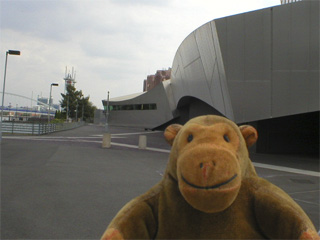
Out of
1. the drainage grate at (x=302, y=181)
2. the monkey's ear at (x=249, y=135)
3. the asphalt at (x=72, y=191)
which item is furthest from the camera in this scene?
the drainage grate at (x=302, y=181)

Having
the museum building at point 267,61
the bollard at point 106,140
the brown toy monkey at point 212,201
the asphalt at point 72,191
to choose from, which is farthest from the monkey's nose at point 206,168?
the bollard at point 106,140

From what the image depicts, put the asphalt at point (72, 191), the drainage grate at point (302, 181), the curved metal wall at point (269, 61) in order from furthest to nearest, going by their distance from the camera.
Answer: the curved metal wall at point (269, 61), the drainage grate at point (302, 181), the asphalt at point (72, 191)

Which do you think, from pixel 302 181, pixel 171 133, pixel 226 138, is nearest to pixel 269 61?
pixel 302 181

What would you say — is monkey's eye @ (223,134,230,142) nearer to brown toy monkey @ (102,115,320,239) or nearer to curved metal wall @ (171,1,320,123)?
brown toy monkey @ (102,115,320,239)

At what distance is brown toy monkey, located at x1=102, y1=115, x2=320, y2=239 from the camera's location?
1.67m

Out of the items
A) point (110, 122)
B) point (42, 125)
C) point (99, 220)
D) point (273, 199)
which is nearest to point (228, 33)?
point (99, 220)

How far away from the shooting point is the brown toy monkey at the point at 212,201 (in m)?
1.67

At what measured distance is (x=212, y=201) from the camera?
1655 millimetres

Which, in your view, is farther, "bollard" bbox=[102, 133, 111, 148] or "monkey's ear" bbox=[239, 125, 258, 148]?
"bollard" bbox=[102, 133, 111, 148]

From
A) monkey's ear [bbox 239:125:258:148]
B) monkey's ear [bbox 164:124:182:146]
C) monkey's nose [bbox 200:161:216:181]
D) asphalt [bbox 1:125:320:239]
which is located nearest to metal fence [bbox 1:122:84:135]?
asphalt [bbox 1:125:320:239]

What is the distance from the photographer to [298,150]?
18375mm

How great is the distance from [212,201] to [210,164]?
0.72 feet

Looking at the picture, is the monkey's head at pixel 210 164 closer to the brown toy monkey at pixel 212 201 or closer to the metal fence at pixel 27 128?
the brown toy monkey at pixel 212 201

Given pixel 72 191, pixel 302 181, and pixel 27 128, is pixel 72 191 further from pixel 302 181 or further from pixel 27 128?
pixel 27 128
